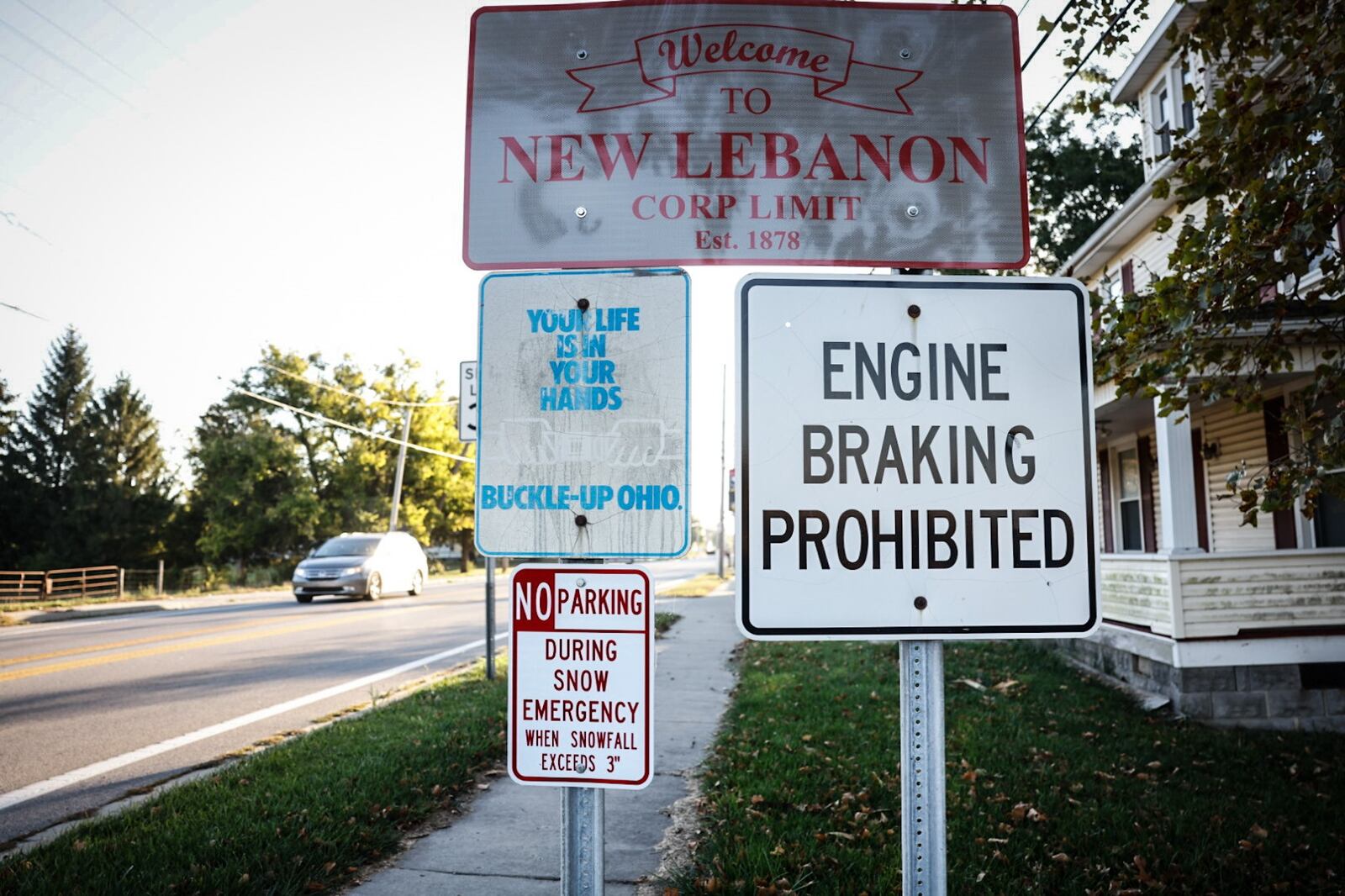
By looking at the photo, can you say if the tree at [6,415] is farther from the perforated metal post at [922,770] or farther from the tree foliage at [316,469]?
the perforated metal post at [922,770]

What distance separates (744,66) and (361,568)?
2070 centimetres

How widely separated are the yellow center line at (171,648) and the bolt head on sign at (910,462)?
10807 mm

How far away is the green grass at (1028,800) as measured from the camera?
3.77 metres

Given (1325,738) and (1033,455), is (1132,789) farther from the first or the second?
(1033,455)

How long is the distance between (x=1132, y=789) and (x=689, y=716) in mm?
3404

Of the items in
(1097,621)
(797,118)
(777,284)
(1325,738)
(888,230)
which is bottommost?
(1325,738)

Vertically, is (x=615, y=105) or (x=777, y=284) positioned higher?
(x=615, y=105)

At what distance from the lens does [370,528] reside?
45.4 meters

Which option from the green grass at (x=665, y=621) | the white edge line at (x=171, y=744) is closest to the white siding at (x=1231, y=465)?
the green grass at (x=665, y=621)

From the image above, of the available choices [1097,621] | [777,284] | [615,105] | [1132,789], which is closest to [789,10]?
[615,105]

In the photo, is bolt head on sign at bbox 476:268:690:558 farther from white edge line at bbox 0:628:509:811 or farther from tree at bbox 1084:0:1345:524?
A: white edge line at bbox 0:628:509:811

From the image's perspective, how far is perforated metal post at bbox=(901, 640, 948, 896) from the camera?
1591 millimetres

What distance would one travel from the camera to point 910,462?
64.7 inches

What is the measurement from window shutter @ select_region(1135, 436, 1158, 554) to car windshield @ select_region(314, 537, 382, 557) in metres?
17.2
